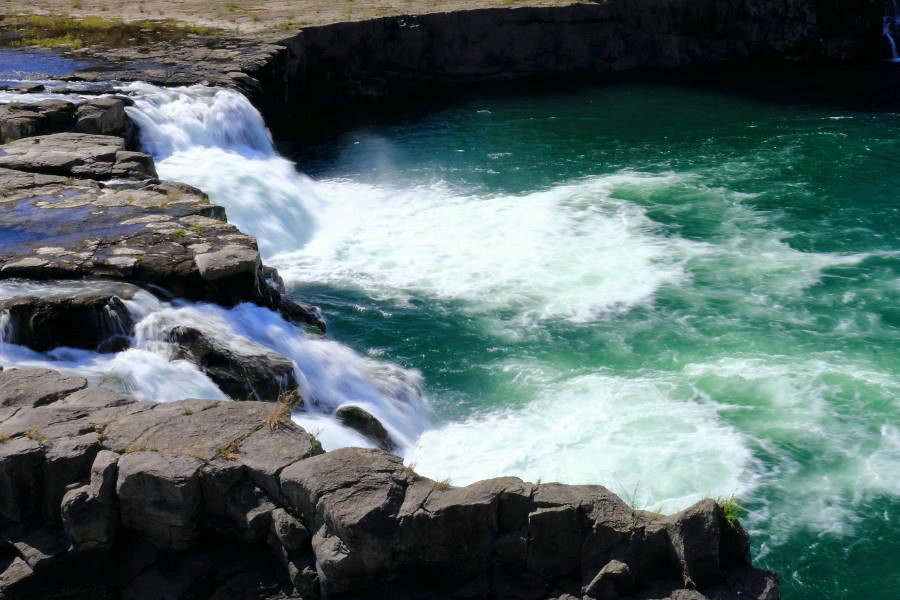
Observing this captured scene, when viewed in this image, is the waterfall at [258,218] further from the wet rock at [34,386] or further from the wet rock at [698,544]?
the wet rock at [698,544]

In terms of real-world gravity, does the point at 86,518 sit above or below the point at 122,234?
below

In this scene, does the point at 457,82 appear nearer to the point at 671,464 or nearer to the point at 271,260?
the point at 271,260

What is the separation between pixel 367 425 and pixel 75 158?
734 cm

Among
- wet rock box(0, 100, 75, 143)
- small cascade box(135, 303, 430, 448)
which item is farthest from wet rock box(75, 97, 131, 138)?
small cascade box(135, 303, 430, 448)

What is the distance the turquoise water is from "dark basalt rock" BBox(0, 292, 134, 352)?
352cm

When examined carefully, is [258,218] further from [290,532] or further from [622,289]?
[290,532]

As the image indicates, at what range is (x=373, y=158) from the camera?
23.8 metres

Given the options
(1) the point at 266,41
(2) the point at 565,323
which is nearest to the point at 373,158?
(1) the point at 266,41

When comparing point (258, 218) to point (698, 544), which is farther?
point (258, 218)

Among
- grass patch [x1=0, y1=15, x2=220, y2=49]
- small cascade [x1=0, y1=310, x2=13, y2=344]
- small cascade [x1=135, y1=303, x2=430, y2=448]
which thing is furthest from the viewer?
grass patch [x1=0, y1=15, x2=220, y2=49]

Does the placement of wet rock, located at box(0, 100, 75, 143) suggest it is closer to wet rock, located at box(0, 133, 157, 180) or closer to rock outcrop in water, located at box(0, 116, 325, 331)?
wet rock, located at box(0, 133, 157, 180)

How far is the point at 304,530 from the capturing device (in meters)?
7.56

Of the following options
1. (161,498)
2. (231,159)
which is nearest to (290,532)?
(161,498)

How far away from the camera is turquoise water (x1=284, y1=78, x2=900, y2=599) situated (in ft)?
36.4
